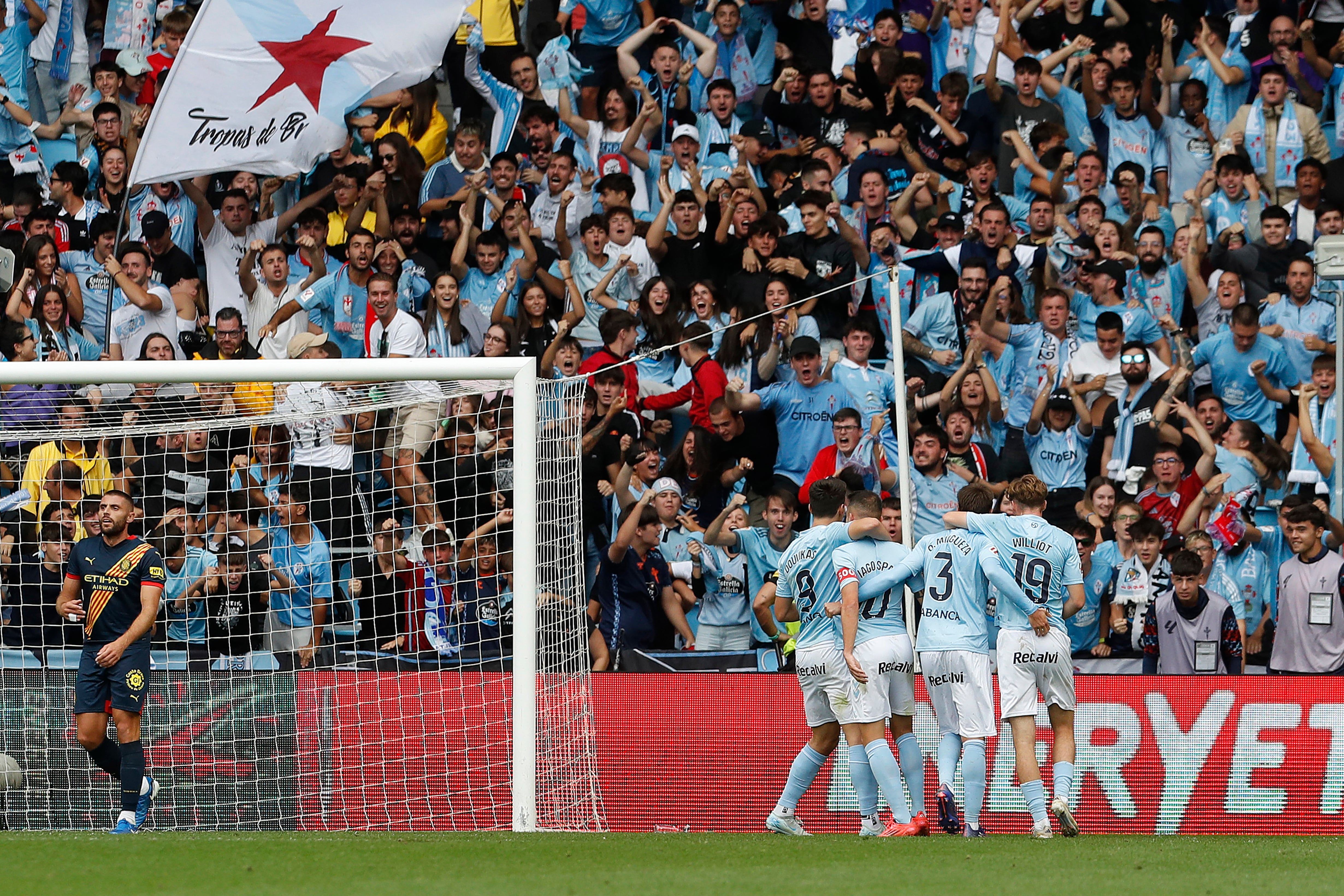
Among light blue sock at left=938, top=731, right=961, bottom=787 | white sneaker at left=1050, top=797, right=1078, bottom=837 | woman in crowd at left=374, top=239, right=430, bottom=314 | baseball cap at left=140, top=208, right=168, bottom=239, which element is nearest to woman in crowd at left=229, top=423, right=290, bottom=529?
woman in crowd at left=374, top=239, right=430, bottom=314

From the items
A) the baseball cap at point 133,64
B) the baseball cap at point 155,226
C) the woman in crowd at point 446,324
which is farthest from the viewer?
the baseball cap at point 133,64

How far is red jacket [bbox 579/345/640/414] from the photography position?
1315 centimetres

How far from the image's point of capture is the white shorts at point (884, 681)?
340 inches

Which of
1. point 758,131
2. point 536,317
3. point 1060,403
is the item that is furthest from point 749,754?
point 758,131

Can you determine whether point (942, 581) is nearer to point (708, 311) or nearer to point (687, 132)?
point (708, 311)

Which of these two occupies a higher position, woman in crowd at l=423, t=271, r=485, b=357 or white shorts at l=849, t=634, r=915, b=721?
woman in crowd at l=423, t=271, r=485, b=357

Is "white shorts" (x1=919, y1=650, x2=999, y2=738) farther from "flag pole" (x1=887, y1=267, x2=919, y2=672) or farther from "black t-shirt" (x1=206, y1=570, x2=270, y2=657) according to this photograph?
"black t-shirt" (x1=206, y1=570, x2=270, y2=657)

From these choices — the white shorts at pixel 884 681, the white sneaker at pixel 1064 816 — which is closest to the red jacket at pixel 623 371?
the white shorts at pixel 884 681

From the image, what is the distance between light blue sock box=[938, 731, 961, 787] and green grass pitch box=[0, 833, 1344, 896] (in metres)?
0.45

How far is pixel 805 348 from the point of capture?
506 inches

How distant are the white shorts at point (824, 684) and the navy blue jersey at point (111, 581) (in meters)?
3.84

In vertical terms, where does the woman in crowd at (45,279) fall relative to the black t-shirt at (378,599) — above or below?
above

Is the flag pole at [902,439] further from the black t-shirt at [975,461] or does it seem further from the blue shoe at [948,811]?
the black t-shirt at [975,461]

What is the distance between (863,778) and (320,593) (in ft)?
14.1
